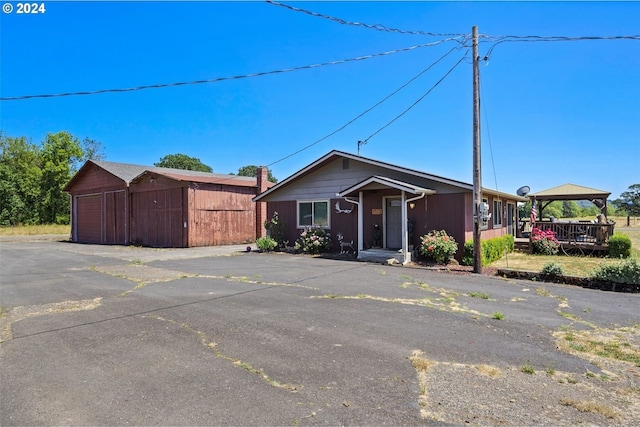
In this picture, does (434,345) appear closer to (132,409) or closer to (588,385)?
(588,385)

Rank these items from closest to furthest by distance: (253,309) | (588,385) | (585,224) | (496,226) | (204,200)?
(588,385) → (253,309) → (585,224) → (496,226) → (204,200)

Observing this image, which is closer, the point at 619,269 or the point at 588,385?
the point at 588,385

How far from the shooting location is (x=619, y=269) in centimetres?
858

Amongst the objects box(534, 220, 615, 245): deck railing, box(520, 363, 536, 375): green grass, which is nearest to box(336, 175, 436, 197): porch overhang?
box(534, 220, 615, 245): deck railing

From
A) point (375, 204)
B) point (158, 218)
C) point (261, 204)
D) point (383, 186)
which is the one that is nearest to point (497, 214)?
point (375, 204)

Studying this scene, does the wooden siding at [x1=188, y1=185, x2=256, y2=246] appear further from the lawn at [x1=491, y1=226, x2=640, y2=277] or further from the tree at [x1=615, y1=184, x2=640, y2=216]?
the tree at [x1=615, y1=184, x2=640, y2=216]

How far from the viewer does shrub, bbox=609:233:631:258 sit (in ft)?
47.1

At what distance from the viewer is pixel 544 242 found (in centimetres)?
1605

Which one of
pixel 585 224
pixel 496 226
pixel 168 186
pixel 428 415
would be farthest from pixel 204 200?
pixel 428 415

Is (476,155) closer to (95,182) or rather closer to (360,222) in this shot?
(360,222)

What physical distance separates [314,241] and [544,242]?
9560 mm

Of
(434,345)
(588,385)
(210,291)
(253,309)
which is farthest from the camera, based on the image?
(210,291)

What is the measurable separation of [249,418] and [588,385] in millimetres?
3175

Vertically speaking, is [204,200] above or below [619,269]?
above
